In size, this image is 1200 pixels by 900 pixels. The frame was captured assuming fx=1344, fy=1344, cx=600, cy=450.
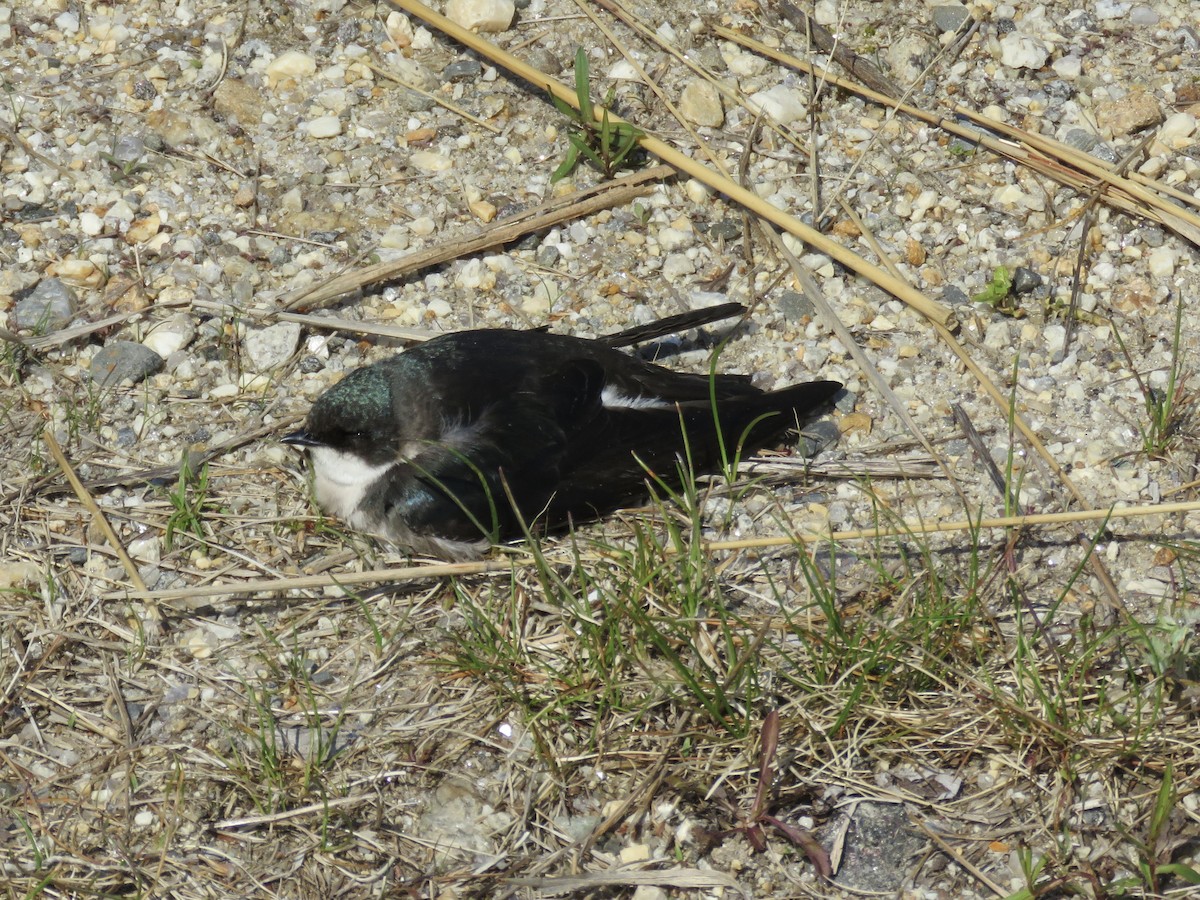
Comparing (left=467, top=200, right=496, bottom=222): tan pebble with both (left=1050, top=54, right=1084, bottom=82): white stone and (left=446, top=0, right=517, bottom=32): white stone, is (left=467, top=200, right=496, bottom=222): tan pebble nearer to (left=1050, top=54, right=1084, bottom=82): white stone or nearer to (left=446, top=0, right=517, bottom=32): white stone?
(left=446, top=0, right=517, bottom=32): white stone

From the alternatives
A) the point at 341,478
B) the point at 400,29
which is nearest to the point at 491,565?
the point at 341,478

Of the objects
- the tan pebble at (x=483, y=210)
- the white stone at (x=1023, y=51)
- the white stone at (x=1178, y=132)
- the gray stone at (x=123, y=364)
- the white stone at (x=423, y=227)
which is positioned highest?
the white stone at (x=1023, y=51)

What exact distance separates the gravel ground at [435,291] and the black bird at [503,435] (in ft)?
0.67

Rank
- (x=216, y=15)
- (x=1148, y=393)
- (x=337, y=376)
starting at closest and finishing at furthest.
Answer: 1. (x=1148, y=393)
2. (x=337, y=376)
3. (x=216, y=15)

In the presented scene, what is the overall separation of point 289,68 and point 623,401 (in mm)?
2245

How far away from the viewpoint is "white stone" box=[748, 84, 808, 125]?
5.30 metres

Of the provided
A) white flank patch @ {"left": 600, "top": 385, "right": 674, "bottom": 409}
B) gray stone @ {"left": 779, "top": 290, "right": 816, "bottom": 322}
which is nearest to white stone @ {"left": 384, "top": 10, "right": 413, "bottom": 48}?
gray stone @ {"left": 779, "top": 290, "right": 816, "bottom": 322}

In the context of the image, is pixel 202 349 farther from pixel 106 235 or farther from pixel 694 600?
pixel 694 600

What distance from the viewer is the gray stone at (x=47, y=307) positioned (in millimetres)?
4703

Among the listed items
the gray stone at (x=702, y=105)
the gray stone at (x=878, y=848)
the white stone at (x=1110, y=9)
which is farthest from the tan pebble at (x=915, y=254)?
the gray stone at (x=878, y=848)

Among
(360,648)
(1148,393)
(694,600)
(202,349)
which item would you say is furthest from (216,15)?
(1148,393)

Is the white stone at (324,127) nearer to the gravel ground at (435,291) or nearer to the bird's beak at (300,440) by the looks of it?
the gravel ground at (435,291)

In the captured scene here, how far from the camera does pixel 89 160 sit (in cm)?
516

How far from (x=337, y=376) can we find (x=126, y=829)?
1771 millimetres
